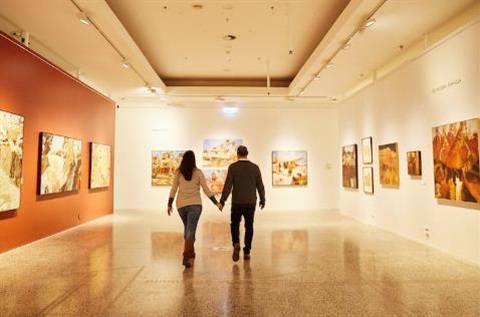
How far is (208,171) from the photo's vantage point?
14.4 m

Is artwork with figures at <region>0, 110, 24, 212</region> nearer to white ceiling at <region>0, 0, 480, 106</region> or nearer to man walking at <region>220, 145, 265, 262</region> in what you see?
white ceiling at <region>0, 0, 480, 106</region>

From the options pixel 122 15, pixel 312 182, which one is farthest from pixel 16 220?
pixel 312 182

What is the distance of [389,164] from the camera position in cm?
902

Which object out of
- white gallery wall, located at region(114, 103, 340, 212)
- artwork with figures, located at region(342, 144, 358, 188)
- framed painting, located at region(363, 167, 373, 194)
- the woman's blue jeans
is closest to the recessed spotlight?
the woman's blue jeans

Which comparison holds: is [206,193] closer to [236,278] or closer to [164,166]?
[236,278]

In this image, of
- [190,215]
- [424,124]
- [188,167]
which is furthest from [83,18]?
[424,124]

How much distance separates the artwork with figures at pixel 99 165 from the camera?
10898 mm

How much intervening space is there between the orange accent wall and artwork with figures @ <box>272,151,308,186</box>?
23.1 ft

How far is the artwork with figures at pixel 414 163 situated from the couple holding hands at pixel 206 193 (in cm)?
385

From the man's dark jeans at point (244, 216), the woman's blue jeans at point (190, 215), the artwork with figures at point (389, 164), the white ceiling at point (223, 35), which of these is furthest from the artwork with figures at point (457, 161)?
the woman's blue jeans at point (190, 215)

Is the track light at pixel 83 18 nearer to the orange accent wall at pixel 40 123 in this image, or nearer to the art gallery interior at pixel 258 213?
the art gallery interior at pixel 258 213

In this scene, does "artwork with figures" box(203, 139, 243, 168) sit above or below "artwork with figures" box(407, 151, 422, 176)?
above

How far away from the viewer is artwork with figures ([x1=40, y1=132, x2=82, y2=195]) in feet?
25.9

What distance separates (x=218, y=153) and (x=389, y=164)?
7.20 m
